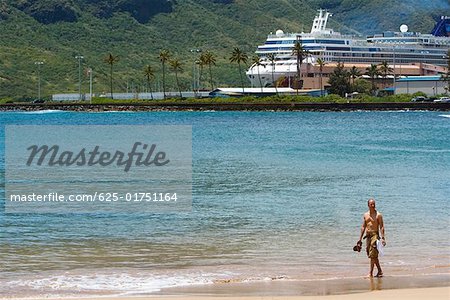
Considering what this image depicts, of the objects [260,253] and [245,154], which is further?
[245,154]

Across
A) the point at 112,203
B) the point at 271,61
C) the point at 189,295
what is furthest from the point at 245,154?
the point at 271,61

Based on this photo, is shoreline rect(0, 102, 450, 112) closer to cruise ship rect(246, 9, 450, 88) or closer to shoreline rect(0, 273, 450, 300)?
cruise ship rect(246, 9, 450, 88)

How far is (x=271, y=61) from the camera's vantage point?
15088 cm

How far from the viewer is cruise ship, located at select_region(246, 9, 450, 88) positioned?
5901 inches

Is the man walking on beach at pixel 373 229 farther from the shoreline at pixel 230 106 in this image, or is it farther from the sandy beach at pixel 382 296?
the shoreline at pixel 230 106

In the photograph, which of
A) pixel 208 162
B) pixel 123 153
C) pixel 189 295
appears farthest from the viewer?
pixel 123 153

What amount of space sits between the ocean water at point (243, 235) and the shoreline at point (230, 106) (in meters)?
80.2

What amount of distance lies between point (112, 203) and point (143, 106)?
344 feet

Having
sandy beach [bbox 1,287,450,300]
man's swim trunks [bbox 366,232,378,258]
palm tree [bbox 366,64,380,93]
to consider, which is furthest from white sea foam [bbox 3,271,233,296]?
palm tree [bbox 366,64,380,93]

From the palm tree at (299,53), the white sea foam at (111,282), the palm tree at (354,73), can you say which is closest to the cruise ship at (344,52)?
the palm tree at (299,53)

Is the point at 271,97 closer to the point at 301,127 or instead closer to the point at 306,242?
the point at 301,127

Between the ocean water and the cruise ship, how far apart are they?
112m

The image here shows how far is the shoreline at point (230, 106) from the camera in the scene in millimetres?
117500

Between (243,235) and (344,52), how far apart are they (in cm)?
13487
